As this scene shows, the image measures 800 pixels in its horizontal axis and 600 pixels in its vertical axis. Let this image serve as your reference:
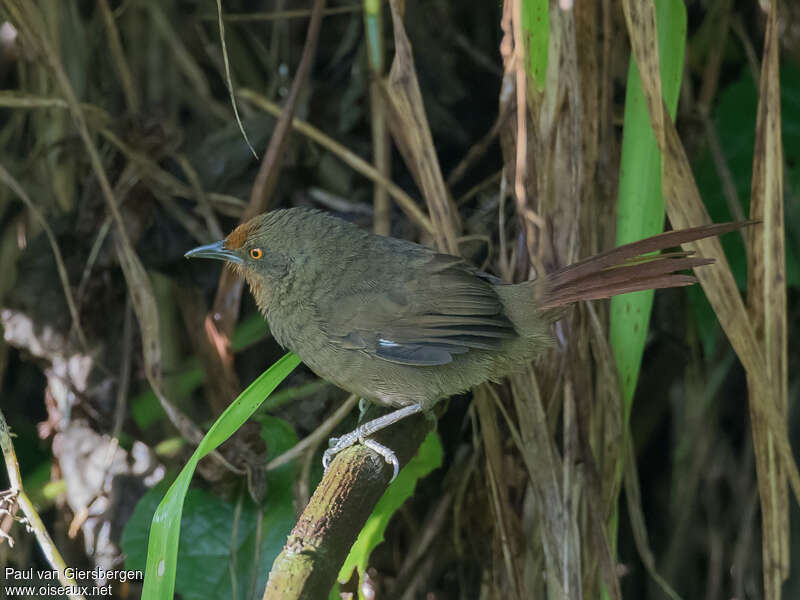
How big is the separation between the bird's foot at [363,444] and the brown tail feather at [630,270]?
2.11 feet

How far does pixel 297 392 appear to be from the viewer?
317 centimetres

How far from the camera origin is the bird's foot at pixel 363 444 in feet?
7.25

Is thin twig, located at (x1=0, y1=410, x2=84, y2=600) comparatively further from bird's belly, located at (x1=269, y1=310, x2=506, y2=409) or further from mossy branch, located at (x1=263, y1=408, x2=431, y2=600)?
bird's belly, located at (x1=269, y1=310, x2=506, y2=409)

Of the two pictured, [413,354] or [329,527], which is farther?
[413,354]

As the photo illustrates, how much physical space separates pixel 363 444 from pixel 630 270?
0.86 meters

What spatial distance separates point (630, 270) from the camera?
222 centimetres

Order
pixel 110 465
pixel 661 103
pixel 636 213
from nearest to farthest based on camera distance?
1. pixel 661 103
2. pixel 636 213
3. pixel 110 465

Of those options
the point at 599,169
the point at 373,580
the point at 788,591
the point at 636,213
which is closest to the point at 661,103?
the point at 636,213

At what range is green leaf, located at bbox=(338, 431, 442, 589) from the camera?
2.47 m

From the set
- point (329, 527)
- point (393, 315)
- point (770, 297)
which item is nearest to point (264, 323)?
point (393, 315)

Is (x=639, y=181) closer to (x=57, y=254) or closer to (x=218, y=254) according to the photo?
(x=218, y=254)

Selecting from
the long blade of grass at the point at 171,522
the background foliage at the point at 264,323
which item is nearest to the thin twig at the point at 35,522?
the long blade of grass at the point at 171,522

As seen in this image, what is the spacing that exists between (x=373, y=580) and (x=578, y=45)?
207 cm

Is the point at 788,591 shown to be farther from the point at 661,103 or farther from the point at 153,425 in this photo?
the point at 153,425
